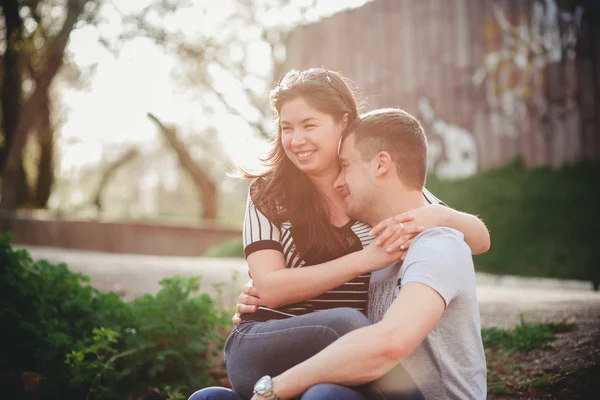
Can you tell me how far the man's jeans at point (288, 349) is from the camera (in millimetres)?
2537

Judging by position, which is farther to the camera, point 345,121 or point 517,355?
point 517,355

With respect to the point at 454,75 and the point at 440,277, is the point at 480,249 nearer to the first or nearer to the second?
the point at 440,277

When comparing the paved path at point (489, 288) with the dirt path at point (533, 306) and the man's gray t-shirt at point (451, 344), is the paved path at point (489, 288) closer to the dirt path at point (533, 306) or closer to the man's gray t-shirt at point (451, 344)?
the dirt path at point (533, 306)

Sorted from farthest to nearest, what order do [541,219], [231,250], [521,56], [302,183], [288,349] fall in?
[231,250] < [521,56] < [541,219] < [302,183] < [288,349]

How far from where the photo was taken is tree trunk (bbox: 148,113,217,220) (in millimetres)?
16691

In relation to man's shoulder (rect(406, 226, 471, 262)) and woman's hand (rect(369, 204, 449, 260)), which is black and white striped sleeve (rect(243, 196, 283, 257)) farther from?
man's shoulder (rect(406, 226, 471, 262))

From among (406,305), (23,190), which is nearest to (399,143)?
(406,305)

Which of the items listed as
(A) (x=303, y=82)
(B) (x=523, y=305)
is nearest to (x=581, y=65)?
(B) (x=523, y=305)

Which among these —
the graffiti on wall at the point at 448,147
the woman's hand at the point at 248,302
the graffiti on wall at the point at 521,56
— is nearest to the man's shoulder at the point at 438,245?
the woman's hand at the point at 248,302

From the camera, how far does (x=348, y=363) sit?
7.89 feet

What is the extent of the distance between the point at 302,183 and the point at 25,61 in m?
16.5

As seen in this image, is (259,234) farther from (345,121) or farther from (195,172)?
(195,172)

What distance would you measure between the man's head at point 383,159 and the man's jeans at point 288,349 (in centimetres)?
54

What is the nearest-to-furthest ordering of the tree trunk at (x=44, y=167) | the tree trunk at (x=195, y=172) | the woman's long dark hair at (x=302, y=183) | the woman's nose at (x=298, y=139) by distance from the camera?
the woman's long dark hair at (x=302, y=183) < the woman's nose at (x=298, y=139) < the tree trunk at (x=195, y=172) < the tree trunk at (x=44, y=167)
